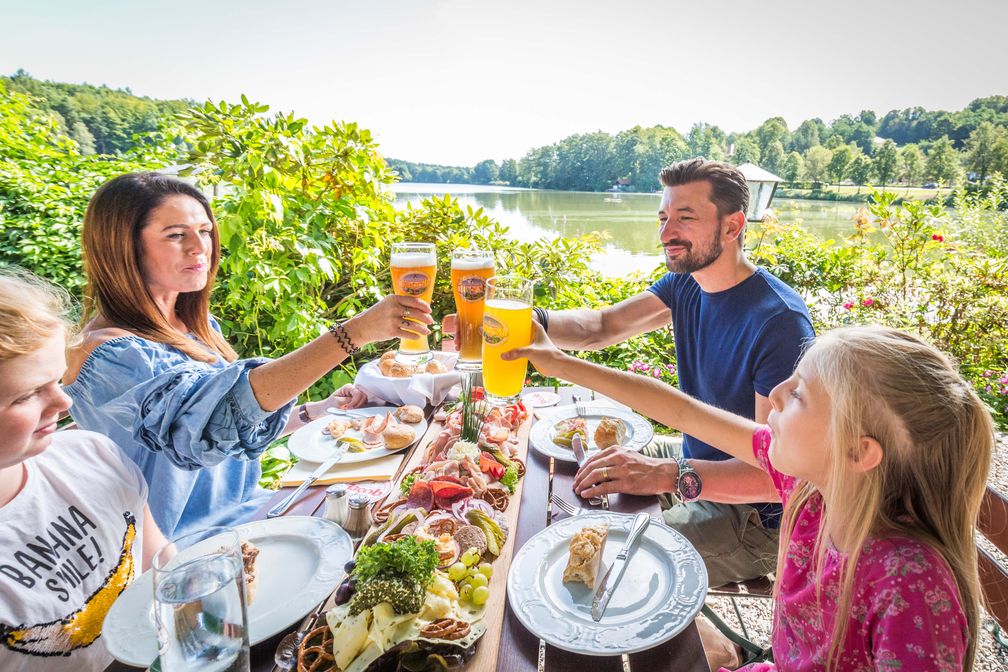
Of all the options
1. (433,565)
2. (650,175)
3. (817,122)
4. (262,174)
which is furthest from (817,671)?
(817,122)

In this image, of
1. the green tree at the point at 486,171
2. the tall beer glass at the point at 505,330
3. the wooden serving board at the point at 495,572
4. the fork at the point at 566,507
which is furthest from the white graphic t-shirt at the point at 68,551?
the green tree at the point at 486,171

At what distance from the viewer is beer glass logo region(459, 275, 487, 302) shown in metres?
1.74

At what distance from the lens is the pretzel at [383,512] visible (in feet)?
5.13

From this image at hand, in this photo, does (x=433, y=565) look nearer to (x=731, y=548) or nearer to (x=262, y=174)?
(x=731, y=548)

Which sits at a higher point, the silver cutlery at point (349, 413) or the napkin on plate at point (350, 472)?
the silver cutlery at point (349, 413)

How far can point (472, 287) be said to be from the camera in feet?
5.72

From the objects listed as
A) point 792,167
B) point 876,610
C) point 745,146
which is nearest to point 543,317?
point 876,610

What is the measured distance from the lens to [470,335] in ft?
6.02

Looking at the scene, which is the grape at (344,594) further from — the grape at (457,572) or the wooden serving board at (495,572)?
the grape at (457,572)

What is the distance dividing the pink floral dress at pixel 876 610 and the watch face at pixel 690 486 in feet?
1.73

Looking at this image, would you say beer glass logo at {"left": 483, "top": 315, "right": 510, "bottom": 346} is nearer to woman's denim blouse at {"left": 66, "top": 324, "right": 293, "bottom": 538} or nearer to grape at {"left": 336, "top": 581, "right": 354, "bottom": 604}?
woman's denim blouse at {"left": 66, "top": 324, "right": 293, "bottom": 538}

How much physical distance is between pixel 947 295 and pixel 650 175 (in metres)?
3.80

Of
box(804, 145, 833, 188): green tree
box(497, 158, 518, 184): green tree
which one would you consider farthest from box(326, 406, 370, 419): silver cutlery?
box(804, 145, 833, 188): green tree

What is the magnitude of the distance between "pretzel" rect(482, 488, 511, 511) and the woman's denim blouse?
75 centimetres
